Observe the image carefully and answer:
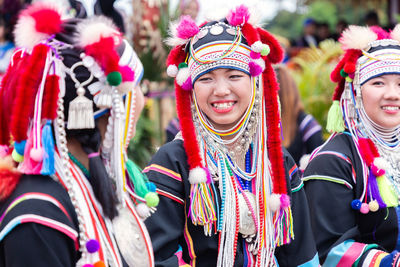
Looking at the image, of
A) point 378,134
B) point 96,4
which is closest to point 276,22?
point 96,4

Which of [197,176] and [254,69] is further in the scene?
[254,69]

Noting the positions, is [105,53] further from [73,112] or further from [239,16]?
[239,16]

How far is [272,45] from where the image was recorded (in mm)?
2596

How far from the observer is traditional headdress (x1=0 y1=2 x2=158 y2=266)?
1616 mm

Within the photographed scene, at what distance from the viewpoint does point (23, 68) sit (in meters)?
1.65

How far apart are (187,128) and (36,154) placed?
40.2 inches

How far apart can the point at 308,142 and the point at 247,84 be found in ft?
5.88

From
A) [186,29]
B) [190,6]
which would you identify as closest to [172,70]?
[186,29]

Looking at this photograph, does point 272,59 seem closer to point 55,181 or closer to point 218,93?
point 218,93

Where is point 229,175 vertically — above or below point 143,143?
below

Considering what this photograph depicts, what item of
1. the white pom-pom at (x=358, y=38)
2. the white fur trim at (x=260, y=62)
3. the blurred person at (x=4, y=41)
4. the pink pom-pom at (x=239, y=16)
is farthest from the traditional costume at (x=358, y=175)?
the blurred person at (x=4, y=41)

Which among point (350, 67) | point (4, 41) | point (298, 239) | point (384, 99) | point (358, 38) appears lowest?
point (298, 239)

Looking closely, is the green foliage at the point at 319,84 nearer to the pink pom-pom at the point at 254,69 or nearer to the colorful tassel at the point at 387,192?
the colorful tassel at the point at 387,192

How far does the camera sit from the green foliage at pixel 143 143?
6.22 m
